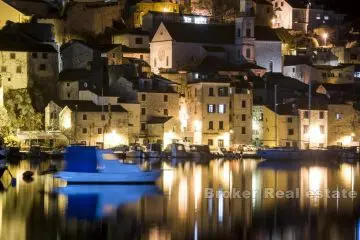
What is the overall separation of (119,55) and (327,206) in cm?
3107

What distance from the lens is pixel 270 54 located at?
2746 inches

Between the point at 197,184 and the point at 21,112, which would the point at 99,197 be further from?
the point at 21,112

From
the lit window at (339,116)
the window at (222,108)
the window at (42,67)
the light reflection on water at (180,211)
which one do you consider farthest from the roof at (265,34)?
the light reflection on water at (180,211)

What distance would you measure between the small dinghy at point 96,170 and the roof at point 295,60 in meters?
A: 32.0

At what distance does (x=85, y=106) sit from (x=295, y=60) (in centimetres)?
1971

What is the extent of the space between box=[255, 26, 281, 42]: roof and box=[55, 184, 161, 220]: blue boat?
3210 centimetres

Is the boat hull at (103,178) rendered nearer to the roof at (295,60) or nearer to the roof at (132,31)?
the roof at (132,31)

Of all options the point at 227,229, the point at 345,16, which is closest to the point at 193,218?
the point at 227,229

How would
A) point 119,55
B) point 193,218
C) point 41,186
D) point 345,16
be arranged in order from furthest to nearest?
point 345,16 → point 119,55 → point 41,186 → point 193,218

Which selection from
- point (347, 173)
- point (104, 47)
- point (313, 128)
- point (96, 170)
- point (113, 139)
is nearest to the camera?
point (96, 170)

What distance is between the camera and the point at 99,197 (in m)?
35.4

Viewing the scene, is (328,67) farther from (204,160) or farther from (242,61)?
(204,160)

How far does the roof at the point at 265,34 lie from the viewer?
69625 mm

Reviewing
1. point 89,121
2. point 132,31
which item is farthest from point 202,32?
point 89,121
